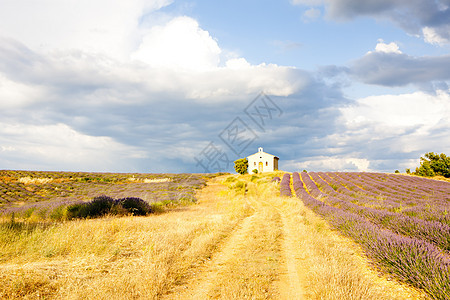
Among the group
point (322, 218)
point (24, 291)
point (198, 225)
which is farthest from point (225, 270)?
point (322, 218)

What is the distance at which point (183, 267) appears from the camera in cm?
583

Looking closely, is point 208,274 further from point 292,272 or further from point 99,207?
point 99,207

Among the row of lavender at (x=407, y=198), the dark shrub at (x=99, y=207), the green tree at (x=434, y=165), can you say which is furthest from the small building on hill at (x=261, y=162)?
the dark shrub at (x=99, y=207)

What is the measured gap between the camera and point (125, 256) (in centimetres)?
677

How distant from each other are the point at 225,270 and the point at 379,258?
364cm

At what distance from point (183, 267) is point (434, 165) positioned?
5082cm

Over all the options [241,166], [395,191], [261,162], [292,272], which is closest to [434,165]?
[395,191]

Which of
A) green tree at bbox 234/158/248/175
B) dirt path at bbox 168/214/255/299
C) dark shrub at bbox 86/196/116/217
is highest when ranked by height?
green tree at bbox 234/158/248/175

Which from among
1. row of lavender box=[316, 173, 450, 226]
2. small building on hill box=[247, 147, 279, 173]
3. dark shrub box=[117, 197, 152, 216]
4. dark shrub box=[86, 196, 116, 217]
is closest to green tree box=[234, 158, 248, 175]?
small building on hill box=[247, 147, 279, 173]

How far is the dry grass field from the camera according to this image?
4.50 meters

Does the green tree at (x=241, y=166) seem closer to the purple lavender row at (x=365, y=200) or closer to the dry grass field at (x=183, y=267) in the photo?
the purple lavender row at (x=365, y=200)

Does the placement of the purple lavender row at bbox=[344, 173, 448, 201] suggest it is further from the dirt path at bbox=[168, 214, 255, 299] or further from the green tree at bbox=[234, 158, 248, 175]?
the green tree at bbox=[234, 158, 248, 175]

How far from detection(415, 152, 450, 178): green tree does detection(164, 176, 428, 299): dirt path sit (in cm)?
4423

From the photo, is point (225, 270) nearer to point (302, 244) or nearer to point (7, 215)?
point (302, 244)
